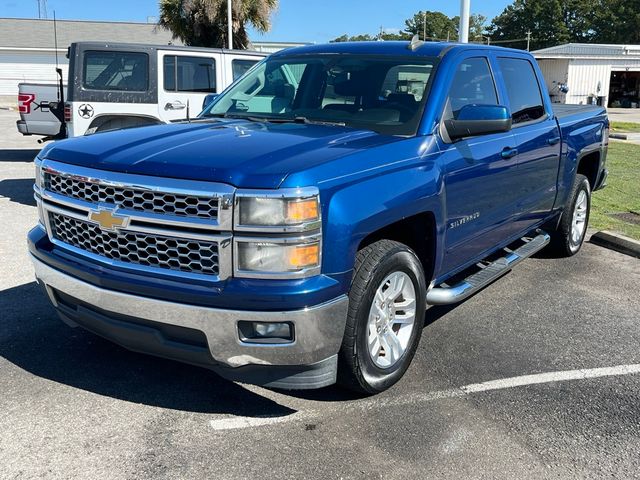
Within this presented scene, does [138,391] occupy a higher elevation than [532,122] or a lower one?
lower

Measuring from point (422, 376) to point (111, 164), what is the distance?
88.5 inches

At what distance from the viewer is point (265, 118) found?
447 centimetres

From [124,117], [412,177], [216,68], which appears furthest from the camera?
[216,68]

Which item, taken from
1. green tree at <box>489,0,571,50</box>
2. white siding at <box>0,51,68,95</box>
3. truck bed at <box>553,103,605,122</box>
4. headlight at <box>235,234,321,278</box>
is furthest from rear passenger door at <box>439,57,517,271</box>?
green tree at <box>489,0,571,50</box>

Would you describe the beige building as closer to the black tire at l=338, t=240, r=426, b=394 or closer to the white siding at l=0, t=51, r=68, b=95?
the white siding at l=0, t=51, r=68, b=95

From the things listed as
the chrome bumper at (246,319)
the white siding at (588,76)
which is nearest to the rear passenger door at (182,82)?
the chrome bumper at (246,319)

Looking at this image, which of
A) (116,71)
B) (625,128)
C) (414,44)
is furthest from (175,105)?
(625,128)

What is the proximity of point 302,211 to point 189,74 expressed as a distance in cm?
722

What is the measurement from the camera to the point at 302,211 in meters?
2.97

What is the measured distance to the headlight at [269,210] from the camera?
2934mm

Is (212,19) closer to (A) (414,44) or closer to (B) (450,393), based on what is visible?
(A) (414,44)

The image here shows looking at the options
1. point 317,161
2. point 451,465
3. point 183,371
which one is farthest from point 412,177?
point 183,371

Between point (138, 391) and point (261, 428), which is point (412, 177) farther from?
point (138, 391)

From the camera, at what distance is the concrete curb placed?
23.0 ft
